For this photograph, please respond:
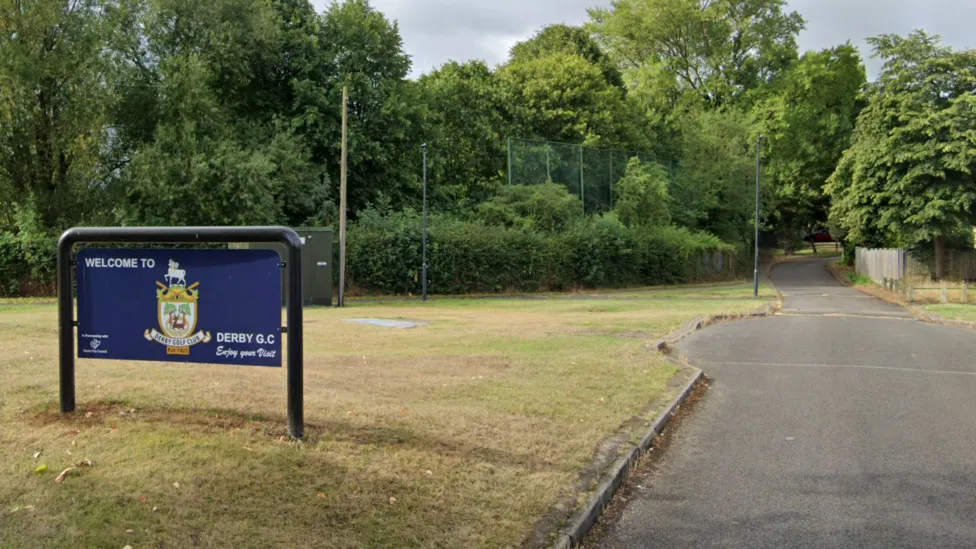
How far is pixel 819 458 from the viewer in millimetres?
7000

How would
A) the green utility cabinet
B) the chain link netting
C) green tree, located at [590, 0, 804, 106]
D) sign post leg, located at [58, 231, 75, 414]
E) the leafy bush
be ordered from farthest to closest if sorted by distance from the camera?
green tree, located at [590, 0, 804, 106] < the chain link netting < the leafy bush < the green utility cabinet < sign post leg, located at [58, 231, 75, 414]

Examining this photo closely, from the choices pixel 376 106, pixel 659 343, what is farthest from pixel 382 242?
pixel 659 343

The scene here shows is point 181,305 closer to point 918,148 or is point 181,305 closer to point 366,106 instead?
point 366,106

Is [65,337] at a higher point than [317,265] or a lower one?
lower

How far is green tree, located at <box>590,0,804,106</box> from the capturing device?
6412cm

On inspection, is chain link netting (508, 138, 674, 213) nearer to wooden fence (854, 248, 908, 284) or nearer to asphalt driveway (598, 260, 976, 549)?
wooden fence (854, 248, 908, 284)

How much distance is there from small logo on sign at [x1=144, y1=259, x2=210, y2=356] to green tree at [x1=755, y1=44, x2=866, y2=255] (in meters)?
55.8

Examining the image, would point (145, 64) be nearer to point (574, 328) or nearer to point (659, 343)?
point (574, 328)

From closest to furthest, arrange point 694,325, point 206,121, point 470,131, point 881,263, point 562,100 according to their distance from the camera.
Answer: point 694,325
point 206,121
point 881,263
point 470,131
point 562,100

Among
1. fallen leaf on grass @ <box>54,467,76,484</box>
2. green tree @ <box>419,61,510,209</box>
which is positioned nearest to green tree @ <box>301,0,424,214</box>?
green tree @ <box>419,61,510,209</box>

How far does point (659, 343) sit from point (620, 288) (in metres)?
29.8

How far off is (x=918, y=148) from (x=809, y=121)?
21.5 metres

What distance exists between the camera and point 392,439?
6359 mm

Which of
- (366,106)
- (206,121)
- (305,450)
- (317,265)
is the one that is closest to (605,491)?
(305,450)
